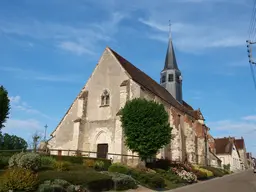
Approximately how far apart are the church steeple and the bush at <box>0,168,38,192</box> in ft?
114

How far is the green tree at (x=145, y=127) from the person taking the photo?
2231cm

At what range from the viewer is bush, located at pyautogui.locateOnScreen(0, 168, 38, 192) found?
1129 centimetres

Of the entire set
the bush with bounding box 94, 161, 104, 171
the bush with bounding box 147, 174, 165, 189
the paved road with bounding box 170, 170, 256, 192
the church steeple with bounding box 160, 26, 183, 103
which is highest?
the church steeple with bounding box 160, 26, 183, 103

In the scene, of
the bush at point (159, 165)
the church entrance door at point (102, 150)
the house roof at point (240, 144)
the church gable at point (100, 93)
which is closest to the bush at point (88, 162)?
the church entrance door at point (102, 150)

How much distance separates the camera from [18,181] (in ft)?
37.7

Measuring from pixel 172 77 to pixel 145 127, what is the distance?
2478cm

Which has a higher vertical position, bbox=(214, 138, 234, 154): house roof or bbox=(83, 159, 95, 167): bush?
bbox=(214, 138, 234, 154): house roof

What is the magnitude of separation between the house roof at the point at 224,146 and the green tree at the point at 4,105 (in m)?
57.4

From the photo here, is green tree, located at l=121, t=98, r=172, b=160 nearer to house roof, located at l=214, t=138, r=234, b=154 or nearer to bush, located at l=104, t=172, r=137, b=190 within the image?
bush, located at l=104, t=172, r=137, b=190

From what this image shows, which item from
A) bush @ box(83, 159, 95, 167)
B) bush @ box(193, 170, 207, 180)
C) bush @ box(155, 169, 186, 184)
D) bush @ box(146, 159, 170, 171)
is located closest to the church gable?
bush @ box(146, 159, 170, 171)

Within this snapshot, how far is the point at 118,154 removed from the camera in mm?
23719

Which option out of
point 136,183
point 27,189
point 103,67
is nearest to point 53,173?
point 27,189

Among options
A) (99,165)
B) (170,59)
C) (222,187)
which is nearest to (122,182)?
(99,165)

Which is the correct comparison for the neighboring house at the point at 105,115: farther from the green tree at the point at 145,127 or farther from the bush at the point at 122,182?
the bush at the point at 122,182
